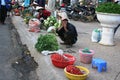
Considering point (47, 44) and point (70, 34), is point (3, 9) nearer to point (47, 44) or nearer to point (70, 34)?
point (70, 34)

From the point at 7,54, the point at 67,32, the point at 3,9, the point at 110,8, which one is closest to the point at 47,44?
the point at 67,32

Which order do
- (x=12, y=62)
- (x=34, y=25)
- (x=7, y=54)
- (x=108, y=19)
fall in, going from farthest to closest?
(x=34, y=25), (x=108, y=19), (x=7, y=54), (x=12, y=62)

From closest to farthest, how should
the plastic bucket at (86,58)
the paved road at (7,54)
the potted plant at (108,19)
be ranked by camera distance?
1. the paved road at (7,54)
2. the plastic bucket at (86,58)
3. the potted plant at (108,19)

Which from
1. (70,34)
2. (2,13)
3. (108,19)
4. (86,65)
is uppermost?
(108,19)

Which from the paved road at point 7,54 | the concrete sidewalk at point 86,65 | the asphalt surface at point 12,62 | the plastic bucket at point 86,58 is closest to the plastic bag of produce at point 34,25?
the paved road at point 7,54

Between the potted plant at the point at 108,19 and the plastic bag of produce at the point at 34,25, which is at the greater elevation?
the potted plant at the point at 108,19

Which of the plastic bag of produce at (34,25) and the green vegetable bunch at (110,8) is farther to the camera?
the plastic bag of produce at (34,25)

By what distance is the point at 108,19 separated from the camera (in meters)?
9.55

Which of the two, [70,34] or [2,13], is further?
[2,13]

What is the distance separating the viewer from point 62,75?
6.38 m

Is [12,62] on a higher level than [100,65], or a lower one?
lower

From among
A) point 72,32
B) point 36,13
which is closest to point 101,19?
point 72,32

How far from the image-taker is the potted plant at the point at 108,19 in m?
9.52

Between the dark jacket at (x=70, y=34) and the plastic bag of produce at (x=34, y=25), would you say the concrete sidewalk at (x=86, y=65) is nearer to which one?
the dark jacket at (x=70, y=34)
